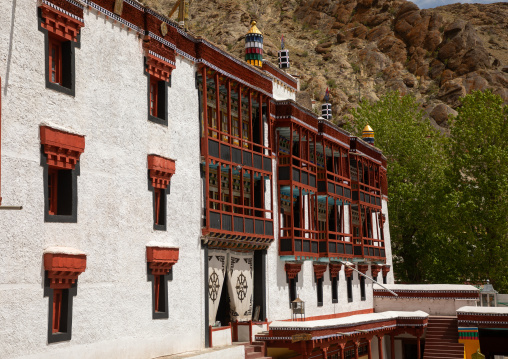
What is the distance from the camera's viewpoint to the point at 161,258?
20.7 meters

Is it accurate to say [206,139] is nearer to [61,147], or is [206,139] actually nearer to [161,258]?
[161,258]

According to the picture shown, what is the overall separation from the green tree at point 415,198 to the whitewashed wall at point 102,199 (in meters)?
30.6

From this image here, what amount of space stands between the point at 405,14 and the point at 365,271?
210 ft

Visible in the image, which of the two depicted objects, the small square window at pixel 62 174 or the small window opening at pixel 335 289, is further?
the small window opening at pixel 335 289

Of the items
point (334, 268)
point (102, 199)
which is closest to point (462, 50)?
point (334, 268)

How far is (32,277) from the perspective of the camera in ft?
52.1

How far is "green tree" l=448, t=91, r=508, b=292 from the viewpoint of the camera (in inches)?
1799

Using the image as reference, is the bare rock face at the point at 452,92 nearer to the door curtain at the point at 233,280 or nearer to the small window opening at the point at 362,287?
the small window opening at the point at 362,287

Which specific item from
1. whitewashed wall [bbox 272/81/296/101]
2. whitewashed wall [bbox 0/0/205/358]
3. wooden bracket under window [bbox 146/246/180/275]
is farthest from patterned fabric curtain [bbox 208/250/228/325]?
whitewashed wall [bbox 272/81/296/101]

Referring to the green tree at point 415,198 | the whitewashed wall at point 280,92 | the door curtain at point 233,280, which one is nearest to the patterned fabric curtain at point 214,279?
the door curtain at point 233,280

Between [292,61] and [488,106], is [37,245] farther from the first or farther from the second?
[292,61]

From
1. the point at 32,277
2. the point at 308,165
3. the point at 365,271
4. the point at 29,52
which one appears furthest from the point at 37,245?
the point at 365,271

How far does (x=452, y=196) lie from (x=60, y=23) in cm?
3667

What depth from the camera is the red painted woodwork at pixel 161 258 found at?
801 inches
